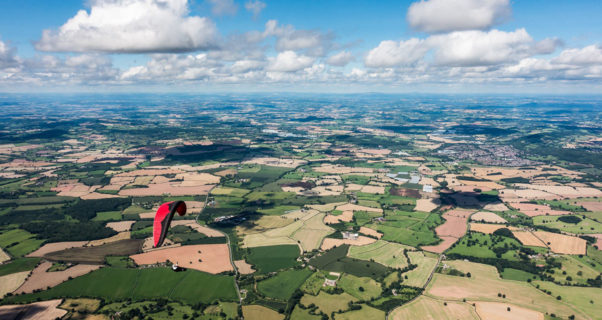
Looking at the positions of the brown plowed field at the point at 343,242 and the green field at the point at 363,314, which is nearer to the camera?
the green field at the point at 363,314

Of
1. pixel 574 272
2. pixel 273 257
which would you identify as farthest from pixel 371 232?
pixel 574 272

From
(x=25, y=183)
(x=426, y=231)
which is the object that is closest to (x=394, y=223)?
(x=426, y=231)

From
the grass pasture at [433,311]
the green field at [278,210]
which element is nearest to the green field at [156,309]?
the grass pasture at [433,311]

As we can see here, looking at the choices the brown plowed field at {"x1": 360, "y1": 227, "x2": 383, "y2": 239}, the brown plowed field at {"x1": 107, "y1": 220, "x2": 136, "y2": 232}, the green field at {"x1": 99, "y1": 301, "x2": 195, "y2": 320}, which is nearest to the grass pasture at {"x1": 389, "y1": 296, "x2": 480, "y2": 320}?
the brown plowed field at {"x1": 360, "y1": 227, "x2": 383, "y2": 239}

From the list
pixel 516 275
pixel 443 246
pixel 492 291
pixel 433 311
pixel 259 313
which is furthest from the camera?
pixel 443 246

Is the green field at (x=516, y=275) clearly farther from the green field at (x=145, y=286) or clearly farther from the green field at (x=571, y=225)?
the green field at (x=145, y=286)

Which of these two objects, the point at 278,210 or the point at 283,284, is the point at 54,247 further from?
the point at 278,210

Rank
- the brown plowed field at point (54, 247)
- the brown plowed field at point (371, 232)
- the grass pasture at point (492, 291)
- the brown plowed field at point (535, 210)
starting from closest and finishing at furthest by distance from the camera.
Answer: the grass pasture at point (492, 291), the brown plowed field at point (54, 247), the brown plowed field at point (371, 232), the brown plowed field at point (535, 210)
